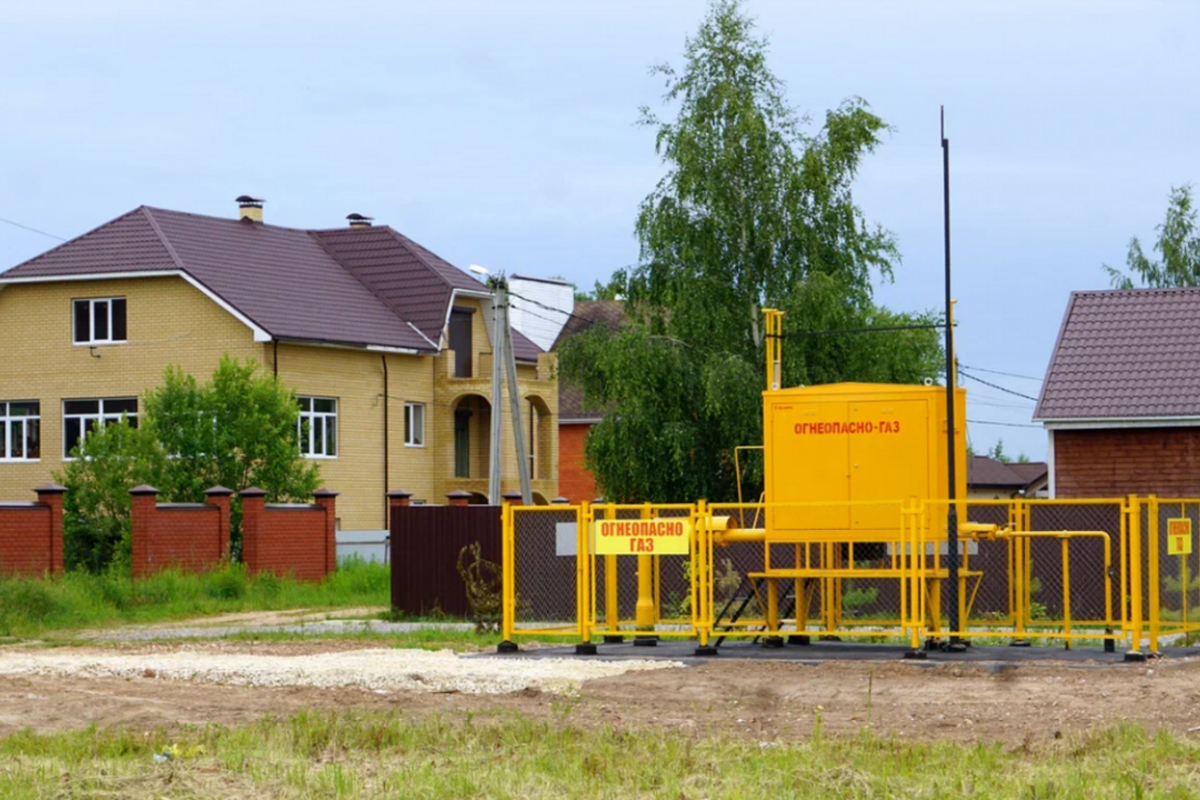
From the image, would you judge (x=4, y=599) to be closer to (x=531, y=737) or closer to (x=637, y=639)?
(x=637, y=639)

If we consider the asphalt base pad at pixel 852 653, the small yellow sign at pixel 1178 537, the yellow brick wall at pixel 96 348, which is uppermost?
the yellow brick wall at pixel 96 348

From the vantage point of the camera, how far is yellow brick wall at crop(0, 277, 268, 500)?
47562 mm

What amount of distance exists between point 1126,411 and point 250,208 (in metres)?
30.4

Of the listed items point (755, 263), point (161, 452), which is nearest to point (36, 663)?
point (161, 452)

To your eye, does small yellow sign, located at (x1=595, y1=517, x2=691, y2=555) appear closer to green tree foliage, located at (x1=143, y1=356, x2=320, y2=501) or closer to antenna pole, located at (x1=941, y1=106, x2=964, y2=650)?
antenna pole, located at (x1=941, y1=106, x2=964, y2=650)

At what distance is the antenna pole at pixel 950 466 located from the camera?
19.6 meters

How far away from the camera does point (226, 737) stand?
13742mm

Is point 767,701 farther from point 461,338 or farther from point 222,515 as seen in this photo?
point 461,338

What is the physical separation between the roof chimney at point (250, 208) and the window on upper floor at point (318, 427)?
736 cm

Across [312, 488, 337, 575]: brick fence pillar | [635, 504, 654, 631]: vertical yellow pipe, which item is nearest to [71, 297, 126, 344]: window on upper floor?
[312, 488, 337, 575]: brick fence pillar

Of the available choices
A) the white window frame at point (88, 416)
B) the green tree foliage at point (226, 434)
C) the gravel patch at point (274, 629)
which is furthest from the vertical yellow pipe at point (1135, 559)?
the white window frame at point (88, 416)

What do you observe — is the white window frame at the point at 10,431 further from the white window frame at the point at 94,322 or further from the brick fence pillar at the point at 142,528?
the brick fence pillar at the point at 142,528

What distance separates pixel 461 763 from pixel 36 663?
9.70 m

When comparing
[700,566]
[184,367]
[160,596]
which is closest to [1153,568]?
[700,566]
